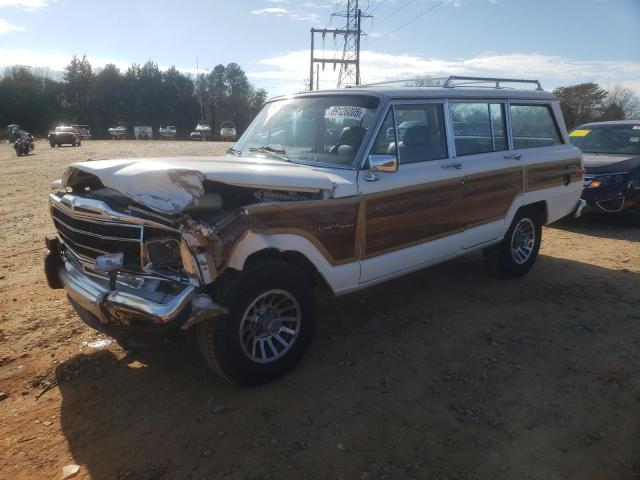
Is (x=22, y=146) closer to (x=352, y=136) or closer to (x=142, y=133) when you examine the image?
(x=352, y=136)

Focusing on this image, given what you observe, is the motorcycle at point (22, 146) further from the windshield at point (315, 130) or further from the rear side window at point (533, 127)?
the rear side window at point (533, 127)

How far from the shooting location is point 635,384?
3.49m

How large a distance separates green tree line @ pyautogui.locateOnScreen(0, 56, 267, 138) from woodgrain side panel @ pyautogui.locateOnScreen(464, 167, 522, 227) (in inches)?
2359

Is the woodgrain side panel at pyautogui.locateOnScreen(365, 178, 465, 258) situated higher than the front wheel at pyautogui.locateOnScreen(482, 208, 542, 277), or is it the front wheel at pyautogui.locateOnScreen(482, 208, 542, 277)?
the woodgrain side panel at pyautogui.locateOnScreen(365, 178, 465, 258)

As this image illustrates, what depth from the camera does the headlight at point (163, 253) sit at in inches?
120

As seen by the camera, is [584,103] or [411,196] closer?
[411,196]

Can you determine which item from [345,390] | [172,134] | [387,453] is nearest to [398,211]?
[345,390]

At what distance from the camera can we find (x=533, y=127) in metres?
5.62

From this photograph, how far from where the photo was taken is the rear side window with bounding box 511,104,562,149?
5.39 metres

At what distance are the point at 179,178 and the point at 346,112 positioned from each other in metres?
1.75

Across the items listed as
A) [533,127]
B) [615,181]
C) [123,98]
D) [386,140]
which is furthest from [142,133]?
[386,140]

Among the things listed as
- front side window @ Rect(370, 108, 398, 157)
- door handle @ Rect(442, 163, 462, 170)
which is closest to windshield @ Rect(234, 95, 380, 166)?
front side window @ Rect(370, 108, 398, 157)

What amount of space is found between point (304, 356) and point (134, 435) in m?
1.37

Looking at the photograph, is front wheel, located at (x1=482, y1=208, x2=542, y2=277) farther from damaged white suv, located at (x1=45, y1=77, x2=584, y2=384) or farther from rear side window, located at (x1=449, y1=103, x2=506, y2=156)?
rear side window, located at (x1=449, y1=103, x2=506, y2=156)
